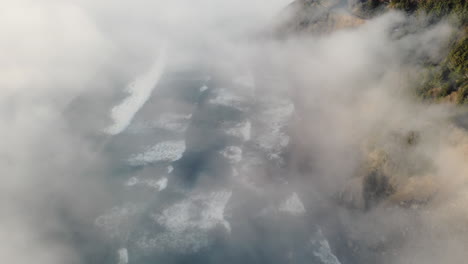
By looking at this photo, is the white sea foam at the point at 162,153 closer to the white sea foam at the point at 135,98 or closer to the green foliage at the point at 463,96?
the white sea foam at the point at 135,98

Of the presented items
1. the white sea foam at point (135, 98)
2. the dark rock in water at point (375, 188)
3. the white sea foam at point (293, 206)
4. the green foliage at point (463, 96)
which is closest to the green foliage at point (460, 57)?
the green foliage at point (463, 96)

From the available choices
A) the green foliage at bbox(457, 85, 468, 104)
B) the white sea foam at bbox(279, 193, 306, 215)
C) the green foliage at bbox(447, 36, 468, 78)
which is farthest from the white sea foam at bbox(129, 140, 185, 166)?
the green foliage at bbox(447, 36, 468, 78)

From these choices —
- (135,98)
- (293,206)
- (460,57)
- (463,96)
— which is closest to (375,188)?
(293,206)

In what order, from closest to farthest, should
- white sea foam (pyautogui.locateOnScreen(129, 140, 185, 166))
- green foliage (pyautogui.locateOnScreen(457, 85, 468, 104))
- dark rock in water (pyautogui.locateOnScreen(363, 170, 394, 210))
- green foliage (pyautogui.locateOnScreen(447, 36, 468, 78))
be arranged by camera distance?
green foliage (pyautogui.locateOnScreen(457, 85, 468, 104)), green foliage (pyautogui.locateOnScreen(447, 36, 468, 78)), dark rock in water (pyautogui.locateOnScreen(363, 170, 394, 210)), white sea foam (pyautogui.locateOnScreen(129, 140, 185, 166))

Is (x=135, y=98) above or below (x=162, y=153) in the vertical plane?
above

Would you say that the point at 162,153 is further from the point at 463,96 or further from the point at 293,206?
the point at 463,96

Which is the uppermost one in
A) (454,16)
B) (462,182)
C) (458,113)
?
(454,16)

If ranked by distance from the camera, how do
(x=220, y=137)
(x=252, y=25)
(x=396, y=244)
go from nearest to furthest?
(x=396, y=244) → (x=220, y=137) → (x=252, y=25)

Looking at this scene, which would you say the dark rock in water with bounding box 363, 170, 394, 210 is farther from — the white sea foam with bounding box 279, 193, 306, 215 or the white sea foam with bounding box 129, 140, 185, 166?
the white sea foam with bounding box 129, 140, 185, 166

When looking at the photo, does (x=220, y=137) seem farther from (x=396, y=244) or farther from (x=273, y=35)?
(x=273, y=35)

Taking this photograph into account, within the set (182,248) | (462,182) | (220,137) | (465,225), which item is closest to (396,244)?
(465,225)

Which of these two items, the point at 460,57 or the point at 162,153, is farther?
the point at 162,153
